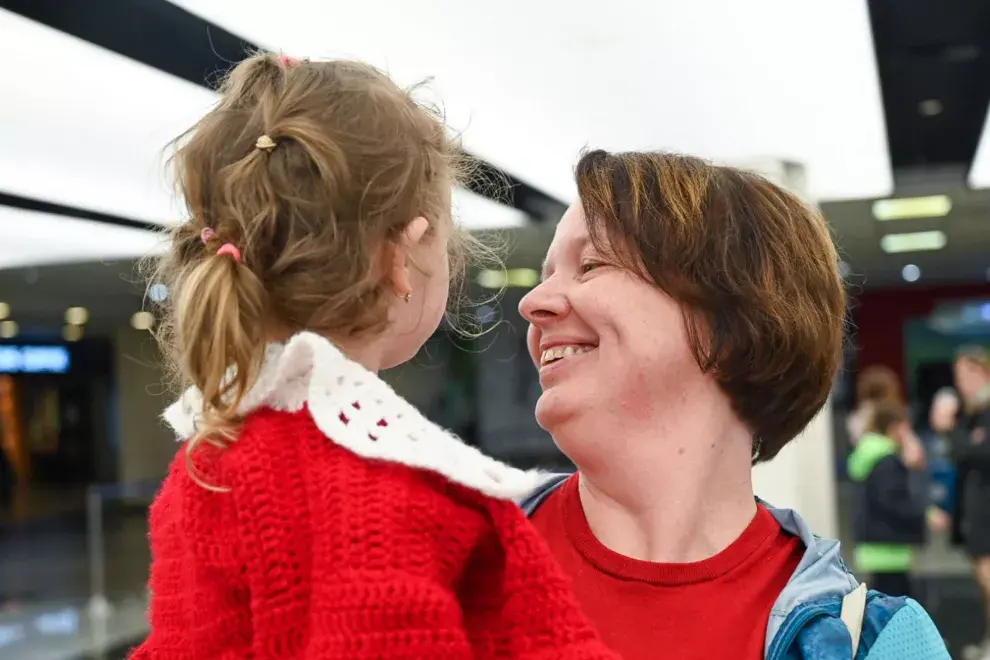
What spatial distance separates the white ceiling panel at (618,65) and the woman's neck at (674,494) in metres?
1.76

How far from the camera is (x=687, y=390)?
1.02 m

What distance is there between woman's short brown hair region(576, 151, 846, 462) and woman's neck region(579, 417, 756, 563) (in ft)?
0.21

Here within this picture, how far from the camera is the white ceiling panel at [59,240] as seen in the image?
7.34m

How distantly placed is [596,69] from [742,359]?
3.55m

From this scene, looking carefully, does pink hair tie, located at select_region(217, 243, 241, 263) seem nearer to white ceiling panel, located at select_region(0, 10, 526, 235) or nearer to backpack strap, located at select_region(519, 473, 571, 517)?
backpack strap, located at select_region(519, 473, 571, 517)

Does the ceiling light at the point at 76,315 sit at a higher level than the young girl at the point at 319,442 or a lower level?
higher

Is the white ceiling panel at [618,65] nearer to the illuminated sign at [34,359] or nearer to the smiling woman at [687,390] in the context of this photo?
the smiling woman at [687,390]

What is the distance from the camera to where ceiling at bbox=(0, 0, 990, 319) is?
3617 mm

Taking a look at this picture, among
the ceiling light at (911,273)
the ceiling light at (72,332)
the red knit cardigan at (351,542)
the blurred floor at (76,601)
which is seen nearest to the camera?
the red knit cardigan at (351,542)

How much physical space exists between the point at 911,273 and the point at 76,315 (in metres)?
10.3

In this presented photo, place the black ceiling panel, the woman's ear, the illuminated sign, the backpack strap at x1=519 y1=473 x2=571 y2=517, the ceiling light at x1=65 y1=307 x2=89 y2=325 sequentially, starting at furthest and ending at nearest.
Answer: the illuminated sign → the ceiling light at x1=65 y1=307 x2=89 y2=325 → the black ceiling panel → the backpack strap at x1=519 y1=473 x2=571 y2=517 → the woman's ear

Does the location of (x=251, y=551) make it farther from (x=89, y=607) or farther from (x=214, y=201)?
(x=89, y=607)

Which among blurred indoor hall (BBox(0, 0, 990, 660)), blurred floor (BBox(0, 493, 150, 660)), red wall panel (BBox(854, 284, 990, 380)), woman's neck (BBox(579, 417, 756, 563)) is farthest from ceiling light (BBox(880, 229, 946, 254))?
woman's neck (BBox(579, 417, 756, 563))

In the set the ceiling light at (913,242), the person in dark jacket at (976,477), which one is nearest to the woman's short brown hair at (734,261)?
the person in dark jacket at (976,477)
